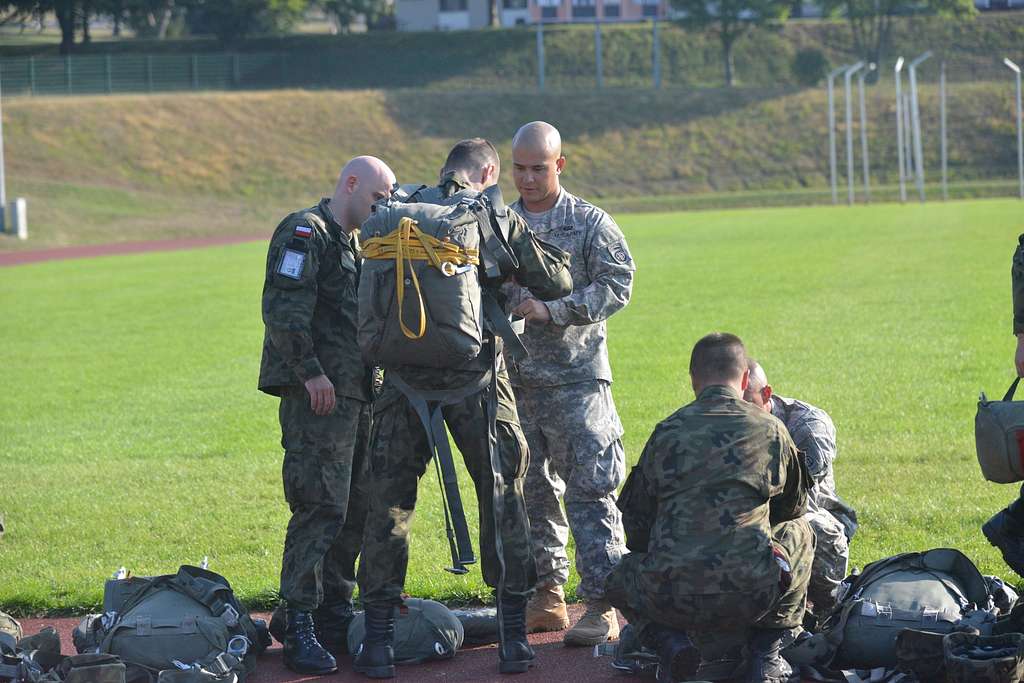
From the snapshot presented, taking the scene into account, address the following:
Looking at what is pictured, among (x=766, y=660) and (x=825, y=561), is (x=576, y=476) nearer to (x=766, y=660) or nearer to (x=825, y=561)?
(x=825, y=561)

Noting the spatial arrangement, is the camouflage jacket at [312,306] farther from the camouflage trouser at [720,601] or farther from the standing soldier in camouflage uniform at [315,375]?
the camouflage trouser at [720,601]

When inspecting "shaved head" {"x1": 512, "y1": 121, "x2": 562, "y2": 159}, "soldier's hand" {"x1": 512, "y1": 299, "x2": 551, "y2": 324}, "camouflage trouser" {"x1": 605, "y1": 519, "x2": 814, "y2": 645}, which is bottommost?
"camouflage trouser" {"x1": 605, "y1": 519, "x2": 814, "y2": 645}

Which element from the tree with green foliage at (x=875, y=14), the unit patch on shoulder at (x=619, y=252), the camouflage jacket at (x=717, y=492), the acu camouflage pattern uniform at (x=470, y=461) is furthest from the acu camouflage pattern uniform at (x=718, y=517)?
the tree with green foliage at (x=875, y=14)

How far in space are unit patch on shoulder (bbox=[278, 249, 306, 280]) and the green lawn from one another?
7.04ft

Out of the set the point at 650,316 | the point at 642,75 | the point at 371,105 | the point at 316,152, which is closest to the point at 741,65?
the point at 642,75

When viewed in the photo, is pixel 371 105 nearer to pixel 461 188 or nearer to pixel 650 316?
pixel 650 316

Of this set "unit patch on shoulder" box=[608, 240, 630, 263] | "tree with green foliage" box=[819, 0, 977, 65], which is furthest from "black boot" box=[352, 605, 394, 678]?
"tree with green foliage" box=[819, 0, 977, 65]

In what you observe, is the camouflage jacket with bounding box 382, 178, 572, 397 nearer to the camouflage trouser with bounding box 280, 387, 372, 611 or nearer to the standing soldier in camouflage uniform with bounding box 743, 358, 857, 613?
the camouflage trouser with bounding box 280, 387, 372, 611

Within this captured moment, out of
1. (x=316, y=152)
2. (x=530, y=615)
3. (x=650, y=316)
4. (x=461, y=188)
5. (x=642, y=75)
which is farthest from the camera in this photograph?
(x=642, y=75)

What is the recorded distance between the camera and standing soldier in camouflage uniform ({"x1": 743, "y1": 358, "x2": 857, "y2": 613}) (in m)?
6.02

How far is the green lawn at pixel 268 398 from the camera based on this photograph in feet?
27.6

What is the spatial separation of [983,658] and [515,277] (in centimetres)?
247

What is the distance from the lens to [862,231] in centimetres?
3562

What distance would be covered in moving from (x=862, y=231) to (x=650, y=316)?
17365 mm
